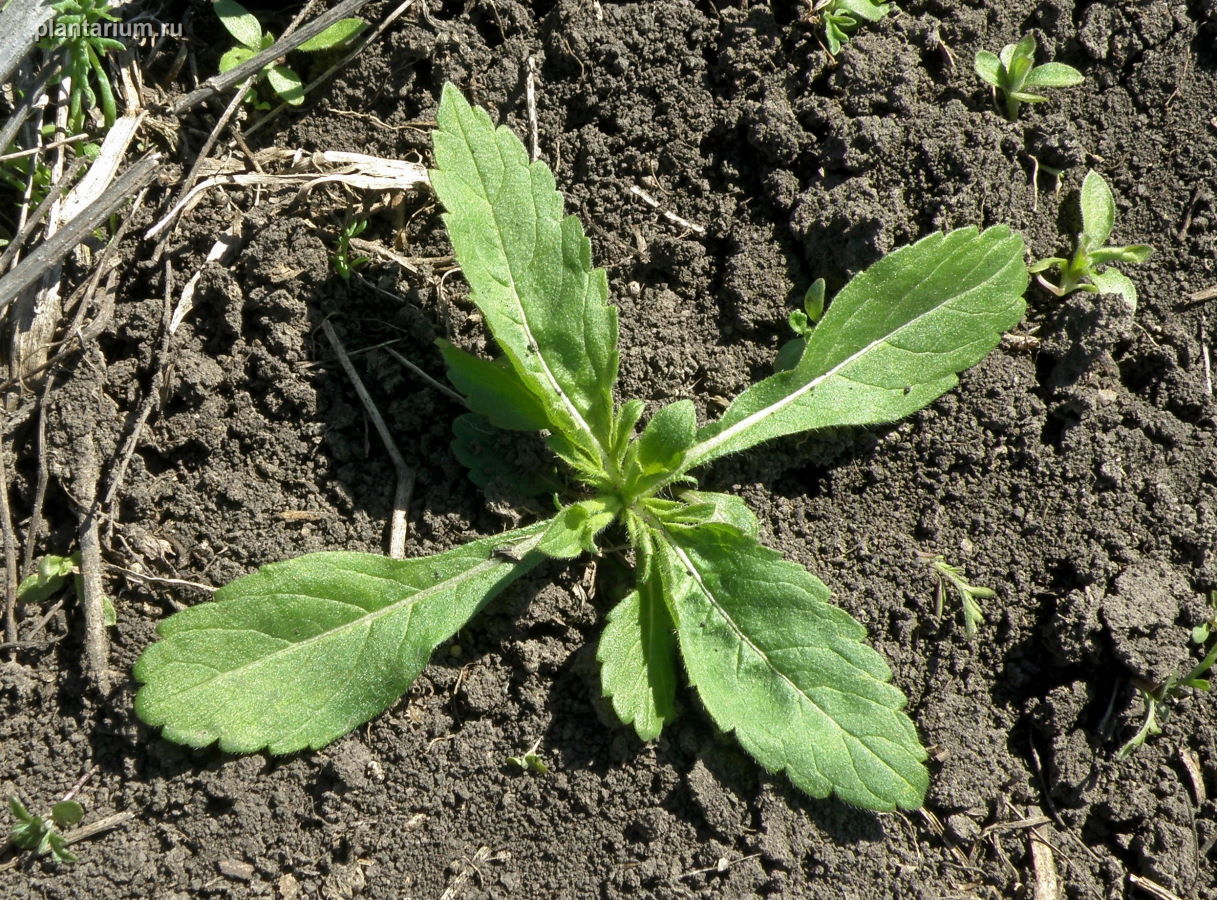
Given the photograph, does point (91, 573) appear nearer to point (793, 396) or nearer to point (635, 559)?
point (635, 559)

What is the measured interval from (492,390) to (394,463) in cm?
31

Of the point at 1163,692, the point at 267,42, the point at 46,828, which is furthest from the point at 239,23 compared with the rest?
the point at 1163,692

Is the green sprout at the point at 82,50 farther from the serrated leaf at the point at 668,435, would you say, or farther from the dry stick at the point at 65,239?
the serrated leaf at the point at 668,435

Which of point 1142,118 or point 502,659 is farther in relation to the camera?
point 1142,118

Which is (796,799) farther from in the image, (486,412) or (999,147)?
(999,147)

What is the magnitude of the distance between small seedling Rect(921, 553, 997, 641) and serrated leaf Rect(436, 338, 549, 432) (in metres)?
1.07

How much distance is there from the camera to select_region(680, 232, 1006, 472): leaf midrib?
2.39 metres

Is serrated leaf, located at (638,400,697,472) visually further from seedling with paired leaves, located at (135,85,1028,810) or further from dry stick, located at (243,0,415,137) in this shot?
dry stick, located at (243,0,415,137)

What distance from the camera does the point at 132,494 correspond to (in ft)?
7.53

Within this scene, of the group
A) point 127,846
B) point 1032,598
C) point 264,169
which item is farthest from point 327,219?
point 1032,598

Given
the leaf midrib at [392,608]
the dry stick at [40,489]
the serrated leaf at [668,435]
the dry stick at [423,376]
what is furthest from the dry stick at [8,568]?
the serrated leaf at [668,435]

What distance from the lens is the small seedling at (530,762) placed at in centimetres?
228

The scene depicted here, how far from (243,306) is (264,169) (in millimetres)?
367

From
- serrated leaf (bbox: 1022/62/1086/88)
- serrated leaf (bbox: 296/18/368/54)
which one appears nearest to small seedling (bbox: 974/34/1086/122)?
serrated leaf (bbox: 1022/62/1086/88)
